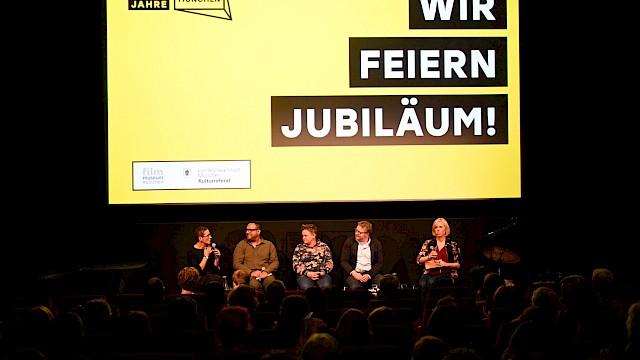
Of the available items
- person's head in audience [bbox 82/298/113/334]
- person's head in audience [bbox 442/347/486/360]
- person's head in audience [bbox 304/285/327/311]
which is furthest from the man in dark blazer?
person's head in audience [bbox 442/347/486/360]

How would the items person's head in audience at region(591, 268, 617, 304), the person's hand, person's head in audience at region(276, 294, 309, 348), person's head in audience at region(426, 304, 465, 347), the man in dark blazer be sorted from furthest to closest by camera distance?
the man in dark blazer
the person's hand
person's head in audience at region(591, 268, 617, 304)
person's head in audience at region(276, 294, 309, 348)
person's head in audience at region(426, 304, 465, 347)

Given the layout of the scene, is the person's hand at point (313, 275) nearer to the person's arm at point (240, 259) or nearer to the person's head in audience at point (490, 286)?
the person's arm at point (240, 259)

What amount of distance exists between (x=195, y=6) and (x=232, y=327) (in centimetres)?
432

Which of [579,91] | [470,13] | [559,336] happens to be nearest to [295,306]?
[559,336]

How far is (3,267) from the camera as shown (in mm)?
9008

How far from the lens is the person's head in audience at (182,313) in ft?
16.4

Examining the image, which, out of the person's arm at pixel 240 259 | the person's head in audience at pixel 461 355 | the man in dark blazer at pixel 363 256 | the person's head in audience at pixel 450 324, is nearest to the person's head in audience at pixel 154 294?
the person's arm at pixel 240 259

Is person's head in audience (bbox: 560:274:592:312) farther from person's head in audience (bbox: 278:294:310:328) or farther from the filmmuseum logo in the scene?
the filmmuseum logo

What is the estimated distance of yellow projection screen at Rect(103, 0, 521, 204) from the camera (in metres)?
7.80

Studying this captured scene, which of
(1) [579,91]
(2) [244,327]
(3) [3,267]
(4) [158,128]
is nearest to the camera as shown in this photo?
(2) [244,327]

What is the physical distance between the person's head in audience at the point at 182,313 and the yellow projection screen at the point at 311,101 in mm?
2792

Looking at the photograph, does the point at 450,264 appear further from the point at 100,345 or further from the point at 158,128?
the point at 100,345

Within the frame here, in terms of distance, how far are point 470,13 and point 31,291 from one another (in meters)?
5.81

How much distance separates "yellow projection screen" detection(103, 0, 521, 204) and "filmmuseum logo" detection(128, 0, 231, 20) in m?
0.01
